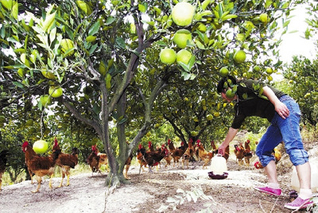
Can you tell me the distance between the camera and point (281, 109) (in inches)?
123

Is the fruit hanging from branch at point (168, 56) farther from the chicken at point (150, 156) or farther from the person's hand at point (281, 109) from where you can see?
the chicken at point (150, 156)

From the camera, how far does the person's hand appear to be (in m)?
3.12

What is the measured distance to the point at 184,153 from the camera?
8.96m

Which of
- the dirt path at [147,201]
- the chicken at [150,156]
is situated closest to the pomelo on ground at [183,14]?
the dirt path at [147,201]

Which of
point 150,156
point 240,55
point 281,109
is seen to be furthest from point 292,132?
point 150,156

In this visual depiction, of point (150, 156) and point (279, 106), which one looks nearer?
point (279, 106)

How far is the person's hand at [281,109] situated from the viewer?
3119mm

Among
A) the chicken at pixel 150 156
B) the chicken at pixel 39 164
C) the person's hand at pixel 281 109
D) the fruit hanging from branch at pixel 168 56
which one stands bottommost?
the chicken at pixel 39 164

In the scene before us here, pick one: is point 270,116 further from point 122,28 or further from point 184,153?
point 184,153

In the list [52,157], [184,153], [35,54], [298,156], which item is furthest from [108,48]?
[184,153]

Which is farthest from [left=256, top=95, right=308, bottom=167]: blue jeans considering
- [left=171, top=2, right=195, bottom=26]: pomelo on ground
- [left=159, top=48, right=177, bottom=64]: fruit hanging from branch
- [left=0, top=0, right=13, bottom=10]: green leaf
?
[left=0, top=0, right=13, bottom=10]: green leaf

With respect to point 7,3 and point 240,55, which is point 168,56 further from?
point 7,3

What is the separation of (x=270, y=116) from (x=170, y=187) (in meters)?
1.87

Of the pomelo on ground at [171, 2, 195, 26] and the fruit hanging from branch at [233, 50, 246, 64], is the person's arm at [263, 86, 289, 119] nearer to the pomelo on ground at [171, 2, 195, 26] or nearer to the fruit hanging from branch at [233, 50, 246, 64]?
the fruit hanging from branch at [233, 50, 246, 64]
